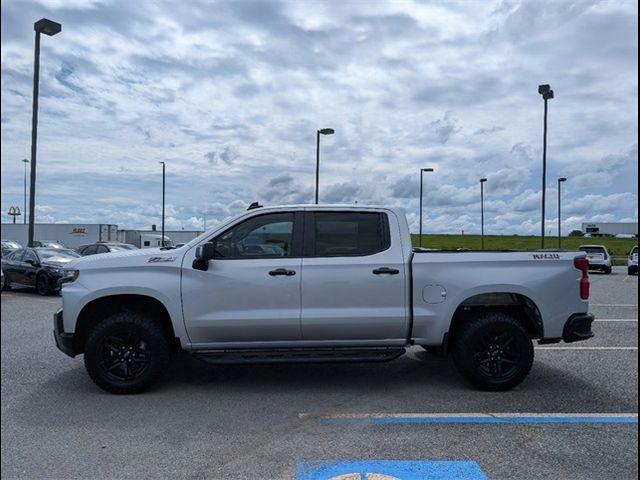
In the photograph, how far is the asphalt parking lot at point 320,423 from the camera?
12.6ft

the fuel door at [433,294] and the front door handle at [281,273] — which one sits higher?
the front door handle at [281,273]

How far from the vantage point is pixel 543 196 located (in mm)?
25203

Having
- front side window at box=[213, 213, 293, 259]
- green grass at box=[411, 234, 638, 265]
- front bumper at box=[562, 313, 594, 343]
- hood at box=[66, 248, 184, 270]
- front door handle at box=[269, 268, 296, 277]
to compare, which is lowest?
front bumper at box=[562, 313, 594, 343]

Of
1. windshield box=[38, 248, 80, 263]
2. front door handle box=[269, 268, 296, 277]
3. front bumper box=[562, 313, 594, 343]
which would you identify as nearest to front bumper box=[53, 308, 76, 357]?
front door handle box=[269, 268, 296, 277]

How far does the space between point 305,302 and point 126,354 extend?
1.90 metres

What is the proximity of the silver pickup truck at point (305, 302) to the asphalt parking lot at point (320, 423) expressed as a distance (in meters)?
0.43

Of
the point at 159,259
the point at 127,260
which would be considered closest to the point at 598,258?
the point at 159,259

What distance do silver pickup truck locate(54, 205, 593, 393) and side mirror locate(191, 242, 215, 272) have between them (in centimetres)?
1

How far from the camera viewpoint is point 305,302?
5.59 m

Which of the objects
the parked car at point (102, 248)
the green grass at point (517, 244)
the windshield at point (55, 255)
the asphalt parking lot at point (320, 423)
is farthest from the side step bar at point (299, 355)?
the green grass at point (517, 244)

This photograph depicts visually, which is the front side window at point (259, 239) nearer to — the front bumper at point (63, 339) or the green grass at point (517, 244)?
the front bumper at point (63, 339)

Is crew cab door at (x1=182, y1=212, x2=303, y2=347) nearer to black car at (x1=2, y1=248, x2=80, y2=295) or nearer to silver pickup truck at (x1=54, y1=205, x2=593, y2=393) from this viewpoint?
silver pickup truck at (x1=54, y1=205, x2=593, y2=393)

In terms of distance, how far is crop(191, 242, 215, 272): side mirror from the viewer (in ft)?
18.0

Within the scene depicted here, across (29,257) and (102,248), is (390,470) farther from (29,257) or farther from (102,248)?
(102,248)
